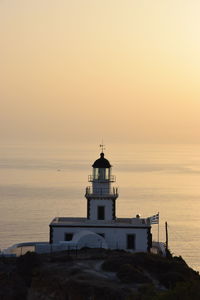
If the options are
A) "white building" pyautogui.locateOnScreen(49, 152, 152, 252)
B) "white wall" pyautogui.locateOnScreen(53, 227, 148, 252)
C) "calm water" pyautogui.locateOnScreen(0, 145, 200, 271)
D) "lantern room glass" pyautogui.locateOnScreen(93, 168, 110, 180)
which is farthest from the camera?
"calm water" pyautogui.locateOnScreen(0, 145, 200, 271)

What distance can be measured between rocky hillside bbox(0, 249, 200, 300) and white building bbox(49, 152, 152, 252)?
2985 millimetres

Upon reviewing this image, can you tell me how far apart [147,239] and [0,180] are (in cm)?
9905

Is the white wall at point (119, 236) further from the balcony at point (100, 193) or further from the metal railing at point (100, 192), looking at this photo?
the metal railing at point (100, 192)

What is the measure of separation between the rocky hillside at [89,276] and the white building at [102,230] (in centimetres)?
299

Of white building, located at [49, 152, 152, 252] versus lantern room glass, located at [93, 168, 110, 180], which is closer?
white building, located at [49, 152, 152, 252]

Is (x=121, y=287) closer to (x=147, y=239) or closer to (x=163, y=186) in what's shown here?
(x=147, y=239)

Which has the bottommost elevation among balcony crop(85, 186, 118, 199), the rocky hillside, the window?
the rocky hillside

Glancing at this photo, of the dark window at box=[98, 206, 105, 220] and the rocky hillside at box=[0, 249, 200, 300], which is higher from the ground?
the dark window at box=[98, 206, 105, 220]

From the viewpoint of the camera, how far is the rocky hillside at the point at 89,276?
22.7 m

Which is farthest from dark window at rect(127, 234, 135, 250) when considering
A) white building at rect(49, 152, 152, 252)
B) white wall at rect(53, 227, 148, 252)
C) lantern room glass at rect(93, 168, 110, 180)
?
lantern room glass at rect(93, 168, 110, 180)

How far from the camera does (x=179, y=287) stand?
60.4 feet

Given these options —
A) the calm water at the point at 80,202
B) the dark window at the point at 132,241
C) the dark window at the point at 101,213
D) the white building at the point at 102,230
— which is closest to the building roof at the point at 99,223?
the white building at the point at 102,230

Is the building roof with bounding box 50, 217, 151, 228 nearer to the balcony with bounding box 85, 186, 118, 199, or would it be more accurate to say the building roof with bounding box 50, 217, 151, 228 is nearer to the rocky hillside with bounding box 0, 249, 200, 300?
the balcony with bounding box 85, 186, 118, 199

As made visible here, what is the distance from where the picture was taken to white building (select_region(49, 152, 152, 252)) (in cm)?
3397
